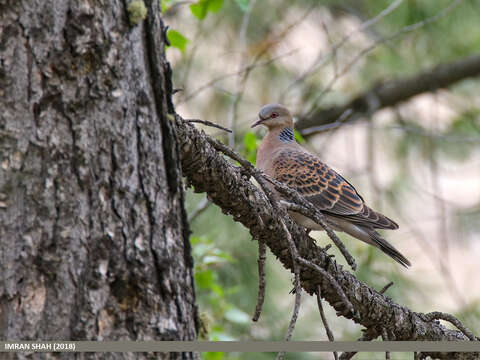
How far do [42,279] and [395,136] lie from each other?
194 inches

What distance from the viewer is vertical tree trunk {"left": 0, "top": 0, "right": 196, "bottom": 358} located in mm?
1123

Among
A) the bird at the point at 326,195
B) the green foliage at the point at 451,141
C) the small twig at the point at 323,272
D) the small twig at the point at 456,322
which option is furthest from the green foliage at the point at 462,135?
the small twig at the point at 323,272

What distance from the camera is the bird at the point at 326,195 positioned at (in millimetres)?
3402

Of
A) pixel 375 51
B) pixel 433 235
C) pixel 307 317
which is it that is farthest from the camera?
pixel 433 235

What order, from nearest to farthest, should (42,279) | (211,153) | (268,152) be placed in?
(42,279) < (211,153) < (268,152)

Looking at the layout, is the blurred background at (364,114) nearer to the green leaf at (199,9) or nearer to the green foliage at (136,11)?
the green leaf at (199,9)

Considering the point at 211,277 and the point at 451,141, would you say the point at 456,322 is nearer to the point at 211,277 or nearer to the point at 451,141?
the point at 211,277

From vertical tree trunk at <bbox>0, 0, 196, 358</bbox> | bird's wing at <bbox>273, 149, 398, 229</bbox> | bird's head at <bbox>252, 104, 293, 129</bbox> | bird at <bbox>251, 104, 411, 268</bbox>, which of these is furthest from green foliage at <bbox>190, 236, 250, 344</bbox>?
vertical tree trunk at <bbox>0, 0, 196, 358</bbox>

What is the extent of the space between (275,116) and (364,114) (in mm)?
1452

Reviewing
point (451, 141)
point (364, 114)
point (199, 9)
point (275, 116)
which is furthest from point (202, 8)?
point (451, 141)

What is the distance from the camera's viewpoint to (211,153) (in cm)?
172

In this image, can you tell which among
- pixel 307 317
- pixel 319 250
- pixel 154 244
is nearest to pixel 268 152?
pixel 307 317

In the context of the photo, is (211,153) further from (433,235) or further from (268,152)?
(433,235)

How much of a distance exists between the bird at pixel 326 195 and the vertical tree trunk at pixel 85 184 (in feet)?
6.90
